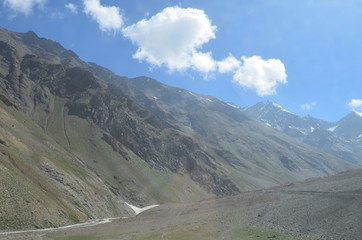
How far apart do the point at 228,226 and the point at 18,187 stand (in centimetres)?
4504

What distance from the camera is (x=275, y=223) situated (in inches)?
2844

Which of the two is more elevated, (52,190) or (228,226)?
(228,226)

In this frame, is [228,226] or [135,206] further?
[135,206]

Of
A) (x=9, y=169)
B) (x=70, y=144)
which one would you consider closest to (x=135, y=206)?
(x=70, y=144)

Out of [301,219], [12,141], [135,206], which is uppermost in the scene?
[301,219]

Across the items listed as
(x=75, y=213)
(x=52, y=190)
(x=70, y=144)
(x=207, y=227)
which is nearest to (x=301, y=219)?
(x=207, y=227)

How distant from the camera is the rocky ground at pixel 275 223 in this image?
202 feet

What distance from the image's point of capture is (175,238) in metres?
68.8

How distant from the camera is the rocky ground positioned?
61594 millimetres

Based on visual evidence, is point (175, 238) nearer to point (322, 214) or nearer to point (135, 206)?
point (322, 214)

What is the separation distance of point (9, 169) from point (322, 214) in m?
68.0

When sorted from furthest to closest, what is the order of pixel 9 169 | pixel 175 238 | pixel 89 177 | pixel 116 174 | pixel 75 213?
pixel 116 174, pixel 89 177, pixel 75 213, pixel 9 169, pixel 175 238

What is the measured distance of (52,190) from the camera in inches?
3824

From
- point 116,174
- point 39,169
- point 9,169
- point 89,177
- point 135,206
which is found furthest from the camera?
point 116,174
